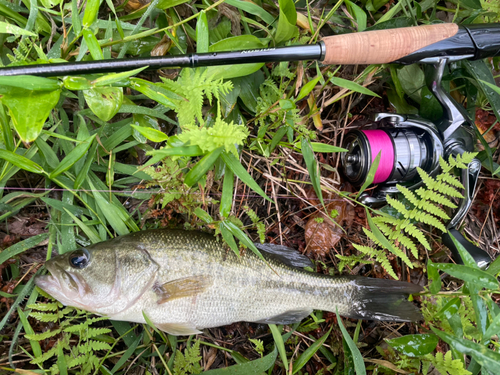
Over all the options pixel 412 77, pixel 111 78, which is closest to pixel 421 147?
pixel 412 77

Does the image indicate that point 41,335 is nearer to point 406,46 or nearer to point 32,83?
point 32,83

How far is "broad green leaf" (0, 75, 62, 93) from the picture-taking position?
1848mm

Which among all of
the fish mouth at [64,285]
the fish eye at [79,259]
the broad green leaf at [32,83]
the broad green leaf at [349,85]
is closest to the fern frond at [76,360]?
the fish mouth at [64,285]

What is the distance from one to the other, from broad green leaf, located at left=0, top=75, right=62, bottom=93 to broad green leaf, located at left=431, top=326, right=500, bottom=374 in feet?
9.41

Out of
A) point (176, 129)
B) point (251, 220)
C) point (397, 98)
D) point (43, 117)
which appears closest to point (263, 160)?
point (251, 220)

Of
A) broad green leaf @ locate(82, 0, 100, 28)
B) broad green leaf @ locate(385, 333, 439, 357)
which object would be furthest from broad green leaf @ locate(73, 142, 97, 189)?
broad green leaf @ locate(385, 333, 439, 357)

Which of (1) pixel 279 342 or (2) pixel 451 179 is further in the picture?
(1) pixel 279 342

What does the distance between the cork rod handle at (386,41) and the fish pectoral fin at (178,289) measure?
1.81 meters

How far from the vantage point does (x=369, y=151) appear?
2570 mm

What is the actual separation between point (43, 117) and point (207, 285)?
1530 mm

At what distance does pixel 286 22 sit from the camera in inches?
95.0

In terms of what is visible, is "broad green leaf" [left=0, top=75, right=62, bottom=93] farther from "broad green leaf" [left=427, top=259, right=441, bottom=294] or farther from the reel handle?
the reel handle

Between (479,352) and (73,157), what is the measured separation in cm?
295

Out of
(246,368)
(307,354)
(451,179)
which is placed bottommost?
(307,354)
